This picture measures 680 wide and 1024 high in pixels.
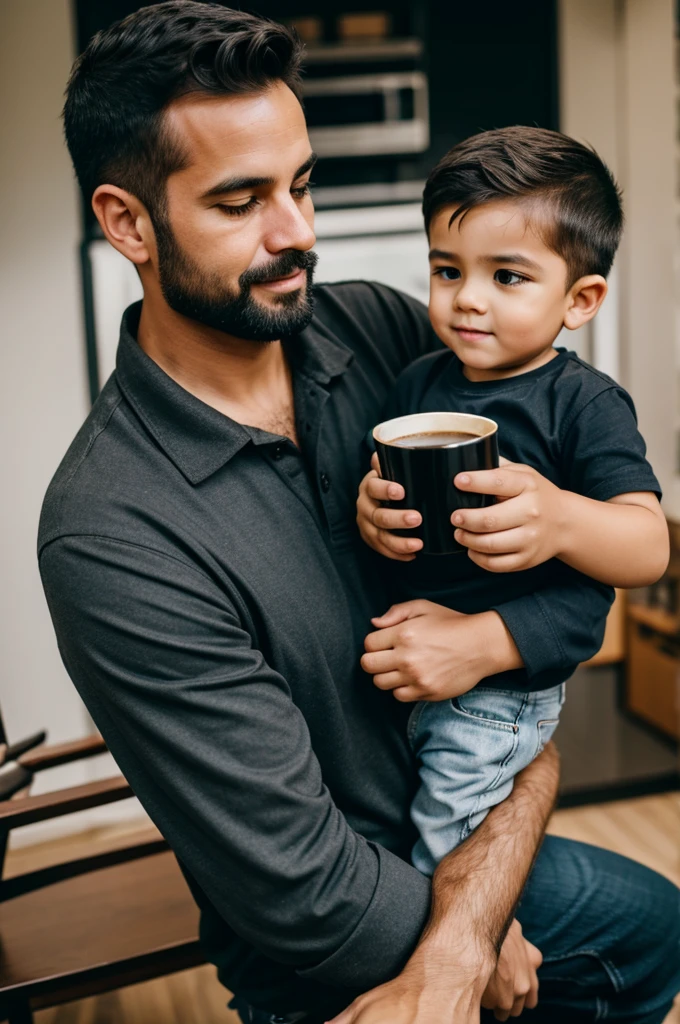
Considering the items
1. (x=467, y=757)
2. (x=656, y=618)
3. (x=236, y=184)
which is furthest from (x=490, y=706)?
(x=656, y=618)

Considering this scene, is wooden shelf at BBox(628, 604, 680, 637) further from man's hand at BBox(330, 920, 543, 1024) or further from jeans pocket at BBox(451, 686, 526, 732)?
man's hand at BBox(330, 920, 543, 1024)

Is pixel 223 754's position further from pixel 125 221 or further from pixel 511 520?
pixel 125 221

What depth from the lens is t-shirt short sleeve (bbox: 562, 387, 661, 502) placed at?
1.17 metres

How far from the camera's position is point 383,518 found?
1.14 metres

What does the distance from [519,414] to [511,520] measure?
21 cm

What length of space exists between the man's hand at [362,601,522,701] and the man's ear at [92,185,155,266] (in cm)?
58

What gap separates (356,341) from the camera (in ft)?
4.94

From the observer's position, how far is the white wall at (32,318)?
8.57 ft

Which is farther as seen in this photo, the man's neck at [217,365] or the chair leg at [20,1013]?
the chair leg at [20,1013]

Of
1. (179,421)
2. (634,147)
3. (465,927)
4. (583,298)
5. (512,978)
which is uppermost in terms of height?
(634,147)

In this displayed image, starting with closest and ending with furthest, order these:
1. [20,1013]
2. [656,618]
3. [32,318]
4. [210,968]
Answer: [20,1013] < [210,968] < [32,318] < [656,618]

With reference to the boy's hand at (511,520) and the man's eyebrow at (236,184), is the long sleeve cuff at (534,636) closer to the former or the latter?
the boy's hand at (511,520)

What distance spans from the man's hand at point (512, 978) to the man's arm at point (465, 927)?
7cm

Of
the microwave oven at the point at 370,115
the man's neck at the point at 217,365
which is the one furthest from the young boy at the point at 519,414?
the microwave oven at the point at 370,115
